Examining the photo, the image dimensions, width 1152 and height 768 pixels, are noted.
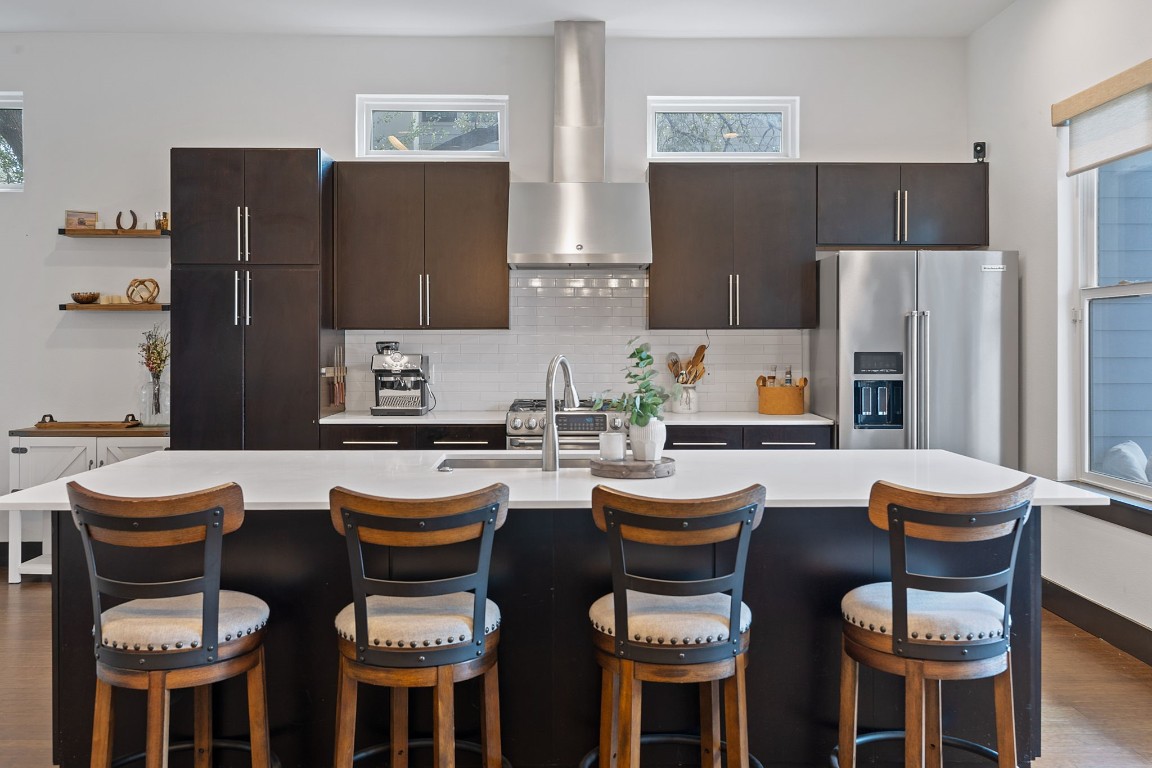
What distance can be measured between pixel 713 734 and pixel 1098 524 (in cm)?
272

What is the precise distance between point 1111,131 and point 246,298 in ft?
14.6

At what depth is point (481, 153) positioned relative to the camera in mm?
5508

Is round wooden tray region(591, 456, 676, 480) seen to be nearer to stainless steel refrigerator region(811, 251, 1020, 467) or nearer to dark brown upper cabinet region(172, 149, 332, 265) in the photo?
stainless steel refrigerator region(811, 251, 1020, 467)

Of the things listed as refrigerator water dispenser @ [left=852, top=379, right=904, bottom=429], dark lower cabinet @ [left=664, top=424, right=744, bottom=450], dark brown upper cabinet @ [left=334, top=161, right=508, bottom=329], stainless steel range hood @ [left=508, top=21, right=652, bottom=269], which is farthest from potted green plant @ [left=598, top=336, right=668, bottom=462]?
dark brown upper cabinet @ [left=334, top=161, right=508, bottom=329]

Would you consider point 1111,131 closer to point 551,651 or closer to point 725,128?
point 725,128

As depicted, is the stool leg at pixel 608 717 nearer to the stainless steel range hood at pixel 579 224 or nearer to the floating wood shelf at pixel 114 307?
the stainless steel range hood at pixel 579 224

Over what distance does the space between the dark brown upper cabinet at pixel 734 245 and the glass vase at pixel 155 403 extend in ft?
9.91

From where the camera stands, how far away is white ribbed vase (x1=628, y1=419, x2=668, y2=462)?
278cm

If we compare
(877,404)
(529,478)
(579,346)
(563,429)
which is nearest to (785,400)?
(877,404)

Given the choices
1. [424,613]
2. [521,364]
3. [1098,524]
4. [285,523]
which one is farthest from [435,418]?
[1098,524]

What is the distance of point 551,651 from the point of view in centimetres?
257

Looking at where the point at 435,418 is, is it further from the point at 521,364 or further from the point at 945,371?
the point at 945,371

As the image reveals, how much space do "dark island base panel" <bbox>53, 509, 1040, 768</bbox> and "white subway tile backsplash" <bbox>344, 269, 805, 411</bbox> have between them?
9.69 feet

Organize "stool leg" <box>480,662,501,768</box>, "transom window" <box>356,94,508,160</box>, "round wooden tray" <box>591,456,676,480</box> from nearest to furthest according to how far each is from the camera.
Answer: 1. "stool leg" <box>480,662,501,768</box>
2. "round wooden tray" <box>591,456,676,480</box>
3. "transom window" <box>356,94,508,160</box>
